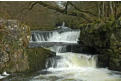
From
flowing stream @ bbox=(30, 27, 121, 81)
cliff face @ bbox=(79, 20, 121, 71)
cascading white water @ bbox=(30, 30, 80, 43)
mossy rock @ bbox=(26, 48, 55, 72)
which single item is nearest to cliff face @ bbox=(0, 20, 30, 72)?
mossy rock @ bbox=(26, 48, 55, 72)

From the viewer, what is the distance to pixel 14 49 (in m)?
7.52

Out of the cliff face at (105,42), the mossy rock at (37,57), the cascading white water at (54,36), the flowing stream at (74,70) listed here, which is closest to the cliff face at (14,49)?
the mossy rock at (37,57)

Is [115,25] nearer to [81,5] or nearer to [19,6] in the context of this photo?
[81,5]

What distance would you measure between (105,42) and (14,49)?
4449mm

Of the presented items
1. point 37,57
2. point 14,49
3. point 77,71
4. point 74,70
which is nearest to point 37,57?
point 37,57

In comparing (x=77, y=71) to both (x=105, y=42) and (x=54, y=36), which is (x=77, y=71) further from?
(x=54, y=36)

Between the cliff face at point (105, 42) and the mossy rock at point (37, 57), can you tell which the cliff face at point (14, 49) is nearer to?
the mossy rock at point (37, 57)

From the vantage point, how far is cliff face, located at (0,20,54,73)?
24.0 ft

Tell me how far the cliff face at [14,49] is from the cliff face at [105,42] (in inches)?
136

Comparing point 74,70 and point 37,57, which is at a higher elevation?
point 37,57

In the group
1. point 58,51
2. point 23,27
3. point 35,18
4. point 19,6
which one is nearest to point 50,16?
point 35,18

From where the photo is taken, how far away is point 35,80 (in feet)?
22.9

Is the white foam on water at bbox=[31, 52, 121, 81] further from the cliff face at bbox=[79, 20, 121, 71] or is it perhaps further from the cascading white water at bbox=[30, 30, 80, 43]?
the cascading white water at bbox=[30, 30, 80, 43]

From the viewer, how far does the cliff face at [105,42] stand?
27.1 feet
